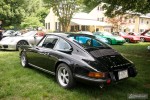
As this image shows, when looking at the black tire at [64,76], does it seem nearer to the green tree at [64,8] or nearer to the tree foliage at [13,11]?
the green tree at [64,8]

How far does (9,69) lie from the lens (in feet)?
23.5

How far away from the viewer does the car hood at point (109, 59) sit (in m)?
4.71

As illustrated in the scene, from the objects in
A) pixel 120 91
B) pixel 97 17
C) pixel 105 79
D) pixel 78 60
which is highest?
pixel 97 17

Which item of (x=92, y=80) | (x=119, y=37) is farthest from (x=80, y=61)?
(x=119, y=37)

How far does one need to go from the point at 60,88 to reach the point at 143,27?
4811 centimetres

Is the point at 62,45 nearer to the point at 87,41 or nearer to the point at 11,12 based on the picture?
the point at 87,41

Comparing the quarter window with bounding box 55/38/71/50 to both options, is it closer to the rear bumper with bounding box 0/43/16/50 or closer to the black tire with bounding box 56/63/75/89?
the black tire with bounding box 56/63/75/89

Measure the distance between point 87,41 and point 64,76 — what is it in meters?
1.17

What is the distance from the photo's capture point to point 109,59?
4.98 metres

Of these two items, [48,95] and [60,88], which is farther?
[60,88]

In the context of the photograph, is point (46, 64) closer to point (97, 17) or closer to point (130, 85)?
point (130, 85)

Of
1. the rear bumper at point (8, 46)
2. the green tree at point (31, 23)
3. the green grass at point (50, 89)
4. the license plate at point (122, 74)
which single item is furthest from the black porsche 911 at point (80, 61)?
the green tree at point (31, 23)

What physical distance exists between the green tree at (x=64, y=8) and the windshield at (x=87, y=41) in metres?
27.5

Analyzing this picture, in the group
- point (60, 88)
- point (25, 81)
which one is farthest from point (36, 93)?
point (25, 81)
